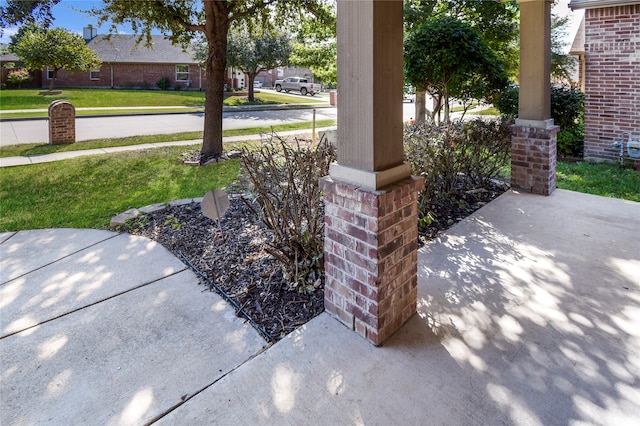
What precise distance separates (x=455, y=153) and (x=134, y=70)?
3226 cm

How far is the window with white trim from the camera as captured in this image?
32062 mm

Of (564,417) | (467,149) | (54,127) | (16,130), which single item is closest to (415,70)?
(467,149)

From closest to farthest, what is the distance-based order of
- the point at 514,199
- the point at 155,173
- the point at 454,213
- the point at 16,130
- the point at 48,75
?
the point at 454,213, the point at 514,199, the point at 155,173, the point at 16,130, the point at 48,75

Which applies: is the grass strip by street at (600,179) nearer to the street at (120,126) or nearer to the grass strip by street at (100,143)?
the grass strip by street at (100,143)

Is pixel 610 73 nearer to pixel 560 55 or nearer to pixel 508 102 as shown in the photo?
pixel 508 102

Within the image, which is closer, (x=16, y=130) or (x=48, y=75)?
(x=16, y=130)

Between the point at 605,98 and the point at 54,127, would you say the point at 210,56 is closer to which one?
the point at 54,127

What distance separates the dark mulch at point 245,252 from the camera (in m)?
2.80

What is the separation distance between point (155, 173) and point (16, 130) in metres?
8.49

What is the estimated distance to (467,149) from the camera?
5293mm

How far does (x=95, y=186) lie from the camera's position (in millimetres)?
6355

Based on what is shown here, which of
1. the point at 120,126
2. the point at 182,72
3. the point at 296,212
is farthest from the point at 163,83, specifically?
the point at 296,212

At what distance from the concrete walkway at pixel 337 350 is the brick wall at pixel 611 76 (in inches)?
197

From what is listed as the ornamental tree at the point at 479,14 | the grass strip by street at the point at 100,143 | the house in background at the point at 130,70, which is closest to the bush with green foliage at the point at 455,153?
the ornamental tree at the point at 479,14
